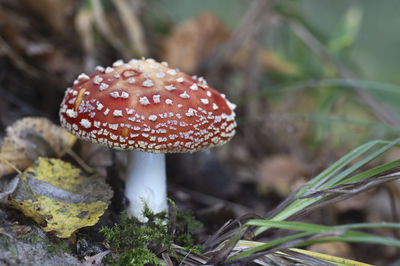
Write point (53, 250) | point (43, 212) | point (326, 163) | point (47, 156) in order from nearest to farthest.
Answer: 1. point (53, 250)
2. point (43, 212)
3. point (47, 156)
4. point (326, 163)

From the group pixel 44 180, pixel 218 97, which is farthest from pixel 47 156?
pixel 218 97

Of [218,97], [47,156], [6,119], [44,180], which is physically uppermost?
[6,119]

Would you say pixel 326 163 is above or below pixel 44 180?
above

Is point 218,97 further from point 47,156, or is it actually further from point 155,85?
point 47,156

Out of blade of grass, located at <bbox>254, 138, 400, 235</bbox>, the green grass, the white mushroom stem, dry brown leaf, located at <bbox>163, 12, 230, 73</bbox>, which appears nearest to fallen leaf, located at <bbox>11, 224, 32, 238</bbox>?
the white mushroom stem

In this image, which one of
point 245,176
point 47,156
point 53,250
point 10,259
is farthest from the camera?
point 245,176

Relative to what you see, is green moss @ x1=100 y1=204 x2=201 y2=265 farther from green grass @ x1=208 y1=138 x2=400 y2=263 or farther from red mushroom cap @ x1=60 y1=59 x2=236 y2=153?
red mushroom cap @ x1=60 y1=59 x2=236 y2=153

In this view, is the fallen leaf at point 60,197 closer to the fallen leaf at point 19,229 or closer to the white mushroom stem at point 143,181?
the fallen leaf at point 19,229
